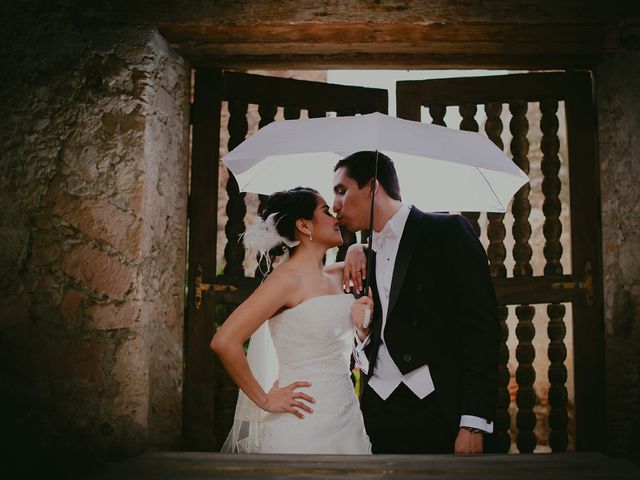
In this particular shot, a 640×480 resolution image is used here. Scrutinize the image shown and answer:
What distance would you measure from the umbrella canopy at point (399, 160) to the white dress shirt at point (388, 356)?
0.34 m

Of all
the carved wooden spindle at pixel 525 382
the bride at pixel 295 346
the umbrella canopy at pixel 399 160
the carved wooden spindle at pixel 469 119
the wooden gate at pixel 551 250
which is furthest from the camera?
the carved wooden spindle at pixel 469 119

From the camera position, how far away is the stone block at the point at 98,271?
329 centimetres

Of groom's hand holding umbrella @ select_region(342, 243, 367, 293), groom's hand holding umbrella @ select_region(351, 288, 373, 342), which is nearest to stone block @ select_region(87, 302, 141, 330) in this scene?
groom's hand holding umbrella @ select_region(342, 243, 367, 293)

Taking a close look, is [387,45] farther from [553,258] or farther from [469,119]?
[553,258]

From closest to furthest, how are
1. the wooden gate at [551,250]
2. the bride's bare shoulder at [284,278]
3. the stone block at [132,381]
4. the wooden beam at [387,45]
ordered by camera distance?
the bride's bare shoulder at [284,278] → the stone block at [132,381] → the wooden beam at [387,45] → the wooden gate at [551,250]

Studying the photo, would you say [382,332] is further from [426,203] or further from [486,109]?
[486,109]

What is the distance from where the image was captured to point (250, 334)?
9.55ft

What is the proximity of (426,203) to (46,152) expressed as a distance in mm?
2092

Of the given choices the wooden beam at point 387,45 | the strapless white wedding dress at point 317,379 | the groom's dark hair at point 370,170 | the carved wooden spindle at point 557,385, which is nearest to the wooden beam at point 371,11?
the wooden beam at point 387,45

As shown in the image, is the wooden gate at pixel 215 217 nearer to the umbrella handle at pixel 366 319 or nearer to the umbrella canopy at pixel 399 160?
the umbrella canopy at pixel 399 160

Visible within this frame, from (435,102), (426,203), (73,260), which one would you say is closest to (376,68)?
(435,102)

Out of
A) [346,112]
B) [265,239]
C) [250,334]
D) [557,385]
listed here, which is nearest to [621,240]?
[557,385]

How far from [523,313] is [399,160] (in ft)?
4.27

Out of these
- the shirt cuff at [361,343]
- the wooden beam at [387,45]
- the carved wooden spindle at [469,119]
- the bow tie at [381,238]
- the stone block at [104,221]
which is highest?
the wooden beam at [387,45]
